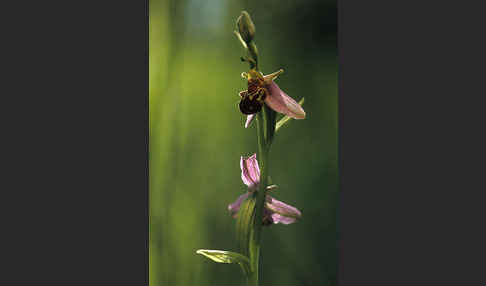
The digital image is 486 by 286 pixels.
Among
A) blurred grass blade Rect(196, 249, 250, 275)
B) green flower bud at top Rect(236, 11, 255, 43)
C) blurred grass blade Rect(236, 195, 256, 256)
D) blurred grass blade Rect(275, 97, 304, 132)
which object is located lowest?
blurred grass blade Rect(196, 249, 250, 275)

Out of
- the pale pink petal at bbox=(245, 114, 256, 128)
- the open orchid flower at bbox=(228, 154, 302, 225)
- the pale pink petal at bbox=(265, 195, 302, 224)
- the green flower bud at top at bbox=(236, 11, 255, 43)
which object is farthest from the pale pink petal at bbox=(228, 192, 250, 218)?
the green flower bud at top at bbox=(236, 11, 255, 43)

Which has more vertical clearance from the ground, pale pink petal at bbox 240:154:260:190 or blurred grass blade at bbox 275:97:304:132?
blurred grass blade at bbox 275:97:304:132

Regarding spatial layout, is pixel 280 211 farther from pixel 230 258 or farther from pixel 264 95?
pixel 264 95

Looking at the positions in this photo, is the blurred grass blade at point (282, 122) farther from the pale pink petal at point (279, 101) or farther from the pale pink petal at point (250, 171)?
the pale pink petal at point (250, 171)

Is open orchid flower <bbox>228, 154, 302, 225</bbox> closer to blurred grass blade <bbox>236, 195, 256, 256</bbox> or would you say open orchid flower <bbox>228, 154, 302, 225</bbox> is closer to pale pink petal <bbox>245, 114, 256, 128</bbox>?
blurred grass blade <bbox>236, 195, 256, 256</bbox>

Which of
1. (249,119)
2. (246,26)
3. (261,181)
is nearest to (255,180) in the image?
(261,181)

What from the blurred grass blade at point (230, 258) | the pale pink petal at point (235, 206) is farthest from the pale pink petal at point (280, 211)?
the blurred grass blade at point (230, 258)
